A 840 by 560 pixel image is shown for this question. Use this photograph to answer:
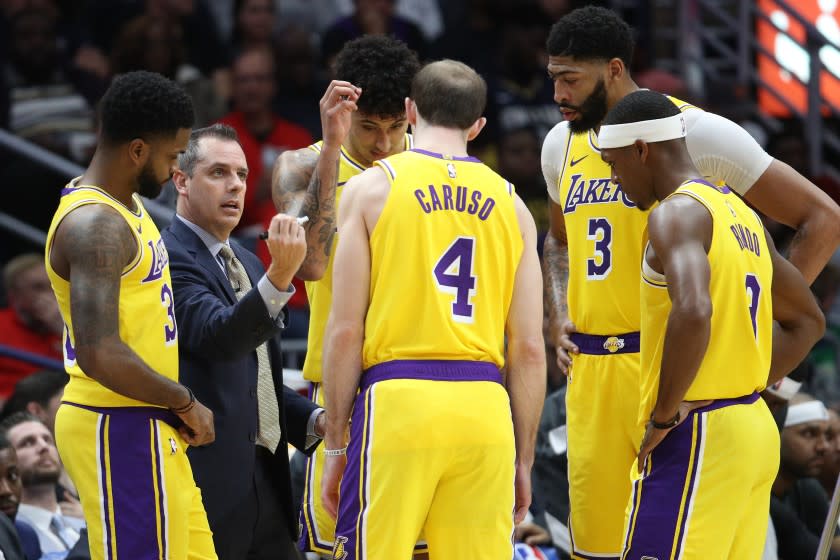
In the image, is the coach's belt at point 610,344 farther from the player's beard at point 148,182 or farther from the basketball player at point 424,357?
the player's beard at point 148,182

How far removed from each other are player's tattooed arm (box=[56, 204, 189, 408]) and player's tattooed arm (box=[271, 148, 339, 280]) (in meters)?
1.00

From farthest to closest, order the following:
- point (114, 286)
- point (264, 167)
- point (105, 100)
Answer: point (264, 167) < point (105, 100) < point (114, 286)

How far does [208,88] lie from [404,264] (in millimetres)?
5636

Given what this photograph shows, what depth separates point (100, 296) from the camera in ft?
14.3

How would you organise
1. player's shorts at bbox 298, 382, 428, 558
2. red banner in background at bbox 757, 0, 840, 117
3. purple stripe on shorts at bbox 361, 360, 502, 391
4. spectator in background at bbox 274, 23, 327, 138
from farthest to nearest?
red banner in background at bbox 757, 0, 840, 117 < spectator in background at bbox 274, 23, 327, 138 < player's shorts at bbox 298, 382, 428, 558 < purple stripe on shorts at bbox 361, 360, 502, 391

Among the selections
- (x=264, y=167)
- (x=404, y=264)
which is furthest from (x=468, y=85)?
(x=264, y=167)

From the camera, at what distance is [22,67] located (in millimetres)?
9781

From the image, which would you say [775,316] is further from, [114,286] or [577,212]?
[114,286]

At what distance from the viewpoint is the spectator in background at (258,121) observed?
9.61 metres

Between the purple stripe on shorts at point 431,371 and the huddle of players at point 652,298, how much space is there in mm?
617

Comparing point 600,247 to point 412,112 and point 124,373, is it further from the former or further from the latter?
point 124,373

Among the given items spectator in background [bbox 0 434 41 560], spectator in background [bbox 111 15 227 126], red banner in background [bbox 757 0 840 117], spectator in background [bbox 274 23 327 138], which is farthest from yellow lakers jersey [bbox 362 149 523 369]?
red banner in background [bbox 757 0 840 117]

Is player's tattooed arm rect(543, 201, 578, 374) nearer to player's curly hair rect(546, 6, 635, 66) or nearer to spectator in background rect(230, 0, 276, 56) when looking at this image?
player's curly hair rect(546, 6, 635, 66)

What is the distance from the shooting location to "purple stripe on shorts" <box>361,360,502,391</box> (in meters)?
4.57
